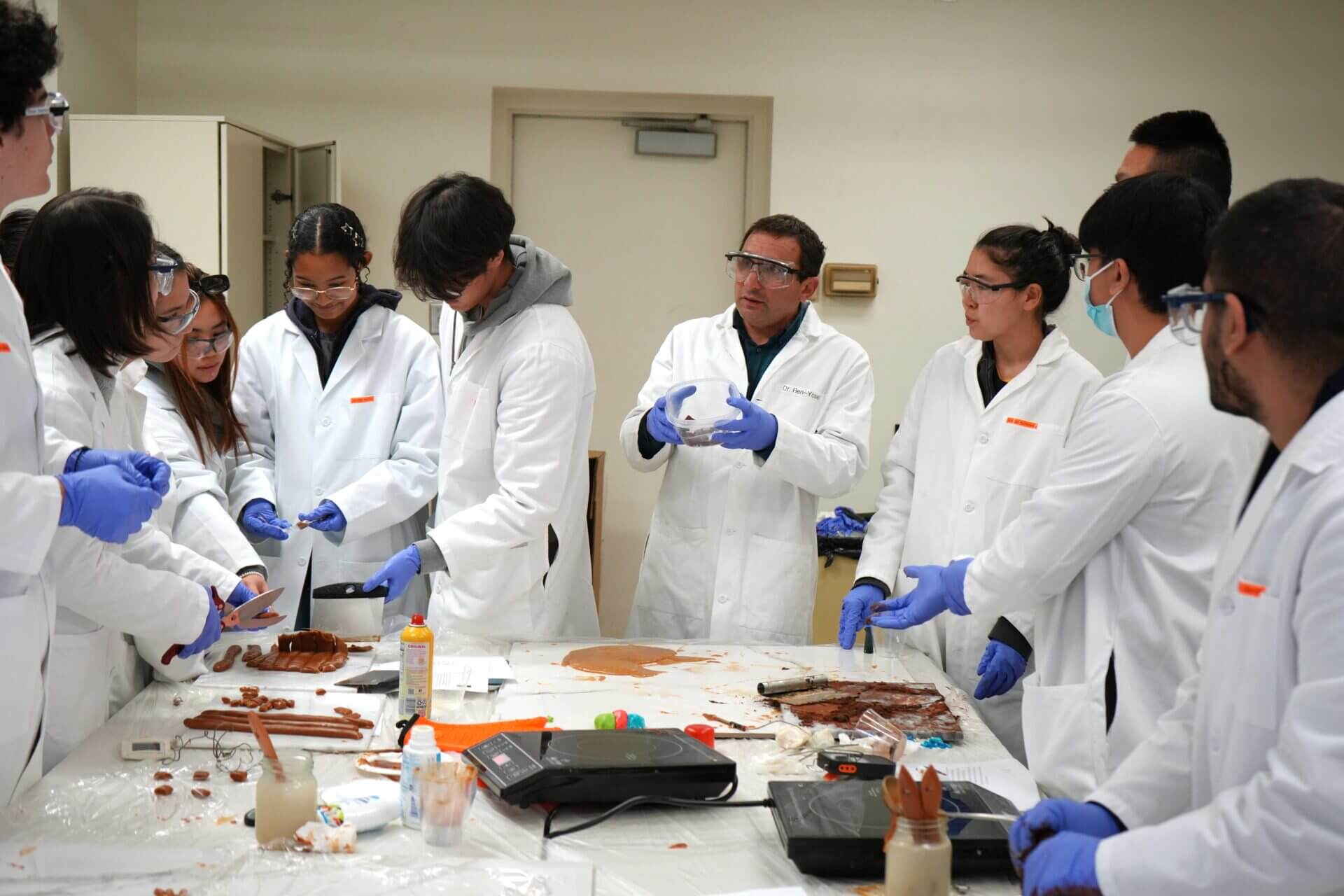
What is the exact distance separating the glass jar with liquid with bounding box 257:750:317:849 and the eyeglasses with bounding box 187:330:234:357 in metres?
1.49

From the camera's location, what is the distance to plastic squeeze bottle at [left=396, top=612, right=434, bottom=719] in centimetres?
192

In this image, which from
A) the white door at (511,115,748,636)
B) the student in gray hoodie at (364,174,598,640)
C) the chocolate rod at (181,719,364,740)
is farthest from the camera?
the white door at (511,115,748,636)

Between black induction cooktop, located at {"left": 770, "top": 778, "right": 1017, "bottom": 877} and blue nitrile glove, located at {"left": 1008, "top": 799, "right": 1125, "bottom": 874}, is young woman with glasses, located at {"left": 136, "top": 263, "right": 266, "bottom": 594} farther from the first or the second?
blue nitrile glove, located at {"left": 1008, "top": 799, "right": 1125, "bottom": 874}

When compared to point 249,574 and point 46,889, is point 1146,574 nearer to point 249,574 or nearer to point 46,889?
point 46,889

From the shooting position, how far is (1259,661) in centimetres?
121

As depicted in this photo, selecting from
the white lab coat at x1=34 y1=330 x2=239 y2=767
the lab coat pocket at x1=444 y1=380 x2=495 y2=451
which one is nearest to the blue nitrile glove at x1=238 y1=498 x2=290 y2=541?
the lab coat pocket at x1=444 y1=380 x2=495 y2=451

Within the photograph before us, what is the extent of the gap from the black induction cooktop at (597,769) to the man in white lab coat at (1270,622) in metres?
0.49

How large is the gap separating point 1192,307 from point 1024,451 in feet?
4.19

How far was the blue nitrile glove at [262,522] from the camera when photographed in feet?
9.23

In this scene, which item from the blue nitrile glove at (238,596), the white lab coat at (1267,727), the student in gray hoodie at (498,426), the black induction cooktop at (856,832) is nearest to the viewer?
the white lab coat at (1267,727)

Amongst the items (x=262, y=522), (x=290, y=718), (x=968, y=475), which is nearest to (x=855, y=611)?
(x=968, y=475)

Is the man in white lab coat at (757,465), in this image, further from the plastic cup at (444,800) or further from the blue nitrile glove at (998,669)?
the plastic cup at (444,800)

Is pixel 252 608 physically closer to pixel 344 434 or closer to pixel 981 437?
pixel 344 434

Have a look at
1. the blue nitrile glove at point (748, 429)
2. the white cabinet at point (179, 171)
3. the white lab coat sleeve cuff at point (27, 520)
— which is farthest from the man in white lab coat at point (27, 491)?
the white cabinet at point (179, 171)
